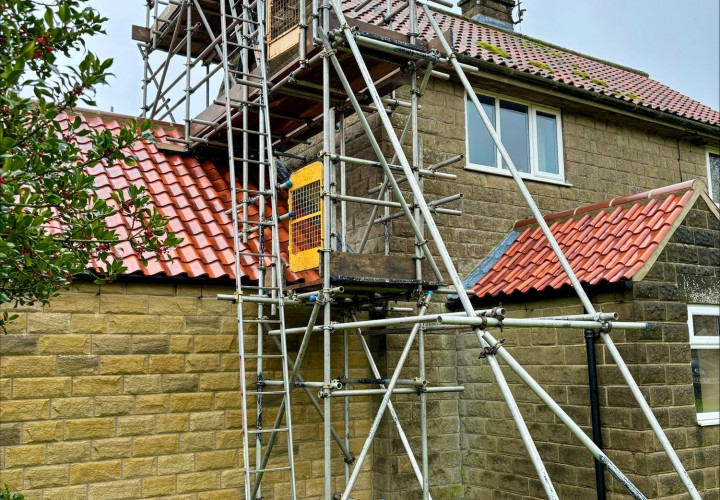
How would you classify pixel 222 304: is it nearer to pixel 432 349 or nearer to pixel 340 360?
pixel 340 360

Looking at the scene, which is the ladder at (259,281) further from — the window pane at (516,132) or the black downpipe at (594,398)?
the window pane at (516,132)

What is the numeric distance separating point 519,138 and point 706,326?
A: 13.5 feet

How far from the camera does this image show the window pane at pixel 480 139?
10406 mm

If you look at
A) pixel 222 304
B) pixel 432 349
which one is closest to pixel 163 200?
pixel 222 304

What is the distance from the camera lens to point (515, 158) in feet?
35.4

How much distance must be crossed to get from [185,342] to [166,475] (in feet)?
4.60

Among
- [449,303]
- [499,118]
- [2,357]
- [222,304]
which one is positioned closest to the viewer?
[2,357]

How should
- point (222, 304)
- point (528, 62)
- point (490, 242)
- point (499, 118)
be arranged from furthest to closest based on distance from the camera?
point (528, 62) → point (499, 118) → point (490, 242) → point (222, 304)

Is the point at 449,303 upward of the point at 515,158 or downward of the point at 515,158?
downward

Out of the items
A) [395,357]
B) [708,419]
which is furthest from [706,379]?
[395,357]

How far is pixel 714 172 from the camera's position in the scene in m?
13.4

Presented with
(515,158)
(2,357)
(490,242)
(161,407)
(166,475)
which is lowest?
(166,475)

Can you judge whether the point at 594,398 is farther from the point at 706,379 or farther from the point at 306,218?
the point at 306,218


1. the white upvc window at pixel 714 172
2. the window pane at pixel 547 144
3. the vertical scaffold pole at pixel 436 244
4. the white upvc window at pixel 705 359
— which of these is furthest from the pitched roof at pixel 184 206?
the white upvc window at pixel 714 172
